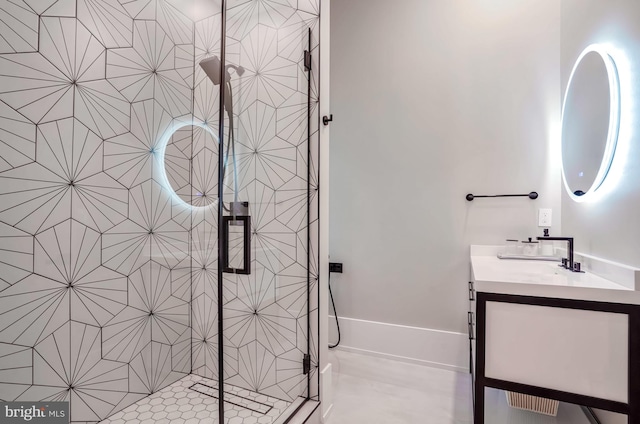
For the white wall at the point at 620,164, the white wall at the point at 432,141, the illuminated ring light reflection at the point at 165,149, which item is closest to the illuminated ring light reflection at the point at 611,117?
the white wall at the point at 620,164

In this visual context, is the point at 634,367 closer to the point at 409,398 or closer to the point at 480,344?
the point at 480,344

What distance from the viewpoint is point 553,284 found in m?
1.19

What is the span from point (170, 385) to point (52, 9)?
2.00m

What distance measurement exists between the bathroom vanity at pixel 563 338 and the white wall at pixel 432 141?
923mm

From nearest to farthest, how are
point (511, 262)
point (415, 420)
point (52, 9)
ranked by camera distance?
point (52, 9) → point (415, 420) → point (511, 262)

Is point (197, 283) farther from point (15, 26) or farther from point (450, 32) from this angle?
point (450, 32)

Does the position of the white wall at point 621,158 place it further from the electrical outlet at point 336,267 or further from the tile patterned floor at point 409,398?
the electrical outlet at point 336,267

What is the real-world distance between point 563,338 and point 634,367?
0.21 m

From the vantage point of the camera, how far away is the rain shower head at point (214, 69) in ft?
5.08

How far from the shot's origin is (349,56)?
100 inches

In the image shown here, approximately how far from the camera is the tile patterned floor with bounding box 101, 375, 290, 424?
62.2 inches

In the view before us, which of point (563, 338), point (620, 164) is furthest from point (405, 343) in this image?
point (620, 164)

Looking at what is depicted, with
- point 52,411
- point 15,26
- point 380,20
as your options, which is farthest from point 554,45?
point 52,411

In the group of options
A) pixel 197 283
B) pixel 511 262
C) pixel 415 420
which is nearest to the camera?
pixel 415 420
